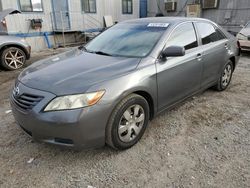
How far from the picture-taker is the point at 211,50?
364 cm

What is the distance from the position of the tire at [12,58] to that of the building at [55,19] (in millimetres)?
3904

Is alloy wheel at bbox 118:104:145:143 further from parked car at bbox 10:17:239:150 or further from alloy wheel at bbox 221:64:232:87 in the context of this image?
alloy wheel at bbox 221:64:232:87

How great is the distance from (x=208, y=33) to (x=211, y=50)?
0.33 meters

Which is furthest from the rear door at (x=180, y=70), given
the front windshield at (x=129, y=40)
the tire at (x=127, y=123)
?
the tire at (x=127, y=123)

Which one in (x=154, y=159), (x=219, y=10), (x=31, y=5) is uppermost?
(x=31, y=5)

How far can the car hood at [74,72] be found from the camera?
2.19 metres

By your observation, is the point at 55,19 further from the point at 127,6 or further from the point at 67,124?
the point at 67,124

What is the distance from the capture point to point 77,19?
11914mm

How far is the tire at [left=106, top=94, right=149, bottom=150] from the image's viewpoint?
2.33 meters

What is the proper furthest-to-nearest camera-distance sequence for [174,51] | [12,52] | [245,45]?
[245,45]
[12,52]
[174,51]

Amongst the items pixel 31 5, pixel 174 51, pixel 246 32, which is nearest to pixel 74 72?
pixel 174 51

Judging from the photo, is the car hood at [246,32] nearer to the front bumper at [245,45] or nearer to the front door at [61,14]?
the front bumper at [245,45]

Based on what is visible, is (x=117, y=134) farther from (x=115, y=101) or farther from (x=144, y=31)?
(x=144, y=31)

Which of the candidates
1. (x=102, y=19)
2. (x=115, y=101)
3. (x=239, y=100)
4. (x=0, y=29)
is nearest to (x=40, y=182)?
(x=115, y=101)
